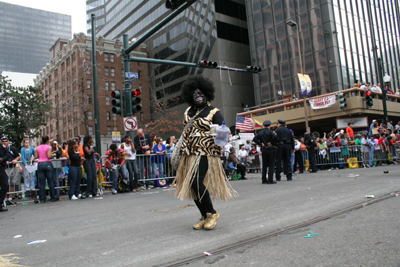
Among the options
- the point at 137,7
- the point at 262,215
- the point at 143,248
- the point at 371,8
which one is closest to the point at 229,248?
the point at 143,248

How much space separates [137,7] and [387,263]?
72725mm

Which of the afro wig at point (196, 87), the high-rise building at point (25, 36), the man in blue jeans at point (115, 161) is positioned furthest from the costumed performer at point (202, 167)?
the high-rise building at point (25, 36)

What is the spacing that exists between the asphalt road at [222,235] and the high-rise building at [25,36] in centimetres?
15434

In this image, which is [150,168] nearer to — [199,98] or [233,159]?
[233,159]

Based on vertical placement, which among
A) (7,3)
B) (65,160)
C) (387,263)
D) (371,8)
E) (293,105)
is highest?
(7,3)

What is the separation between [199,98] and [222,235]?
1822mm

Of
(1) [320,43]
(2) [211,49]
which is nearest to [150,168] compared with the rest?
(1) [320,43]

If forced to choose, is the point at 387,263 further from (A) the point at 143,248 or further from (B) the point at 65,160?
(B) the point at 65,160

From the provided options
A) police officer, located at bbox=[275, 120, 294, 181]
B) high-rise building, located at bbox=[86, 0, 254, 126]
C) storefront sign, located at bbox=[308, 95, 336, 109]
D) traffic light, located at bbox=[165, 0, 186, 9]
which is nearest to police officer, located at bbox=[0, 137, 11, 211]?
traffic light, located at bbox=[165, 0, 186, 9]

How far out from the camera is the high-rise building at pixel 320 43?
112 feet

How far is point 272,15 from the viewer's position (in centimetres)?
3859

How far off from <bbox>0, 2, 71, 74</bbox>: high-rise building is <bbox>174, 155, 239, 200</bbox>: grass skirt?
15582cm

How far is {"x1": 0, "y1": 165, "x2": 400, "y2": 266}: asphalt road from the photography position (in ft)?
10.2

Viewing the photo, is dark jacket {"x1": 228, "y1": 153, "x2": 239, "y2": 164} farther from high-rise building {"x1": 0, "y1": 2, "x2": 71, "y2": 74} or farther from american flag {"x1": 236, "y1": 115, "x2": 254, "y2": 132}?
high-rise building {"x1": 0, "y1": 2, "x2": 71, "y2": 74}
